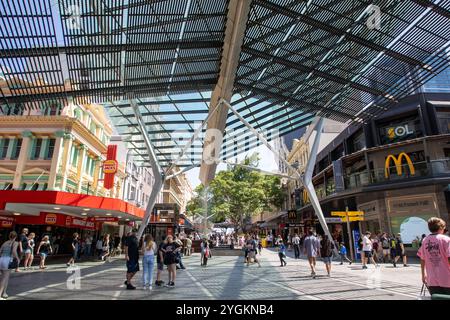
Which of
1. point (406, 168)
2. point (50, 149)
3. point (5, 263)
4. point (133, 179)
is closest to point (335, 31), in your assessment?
point (406, 168)

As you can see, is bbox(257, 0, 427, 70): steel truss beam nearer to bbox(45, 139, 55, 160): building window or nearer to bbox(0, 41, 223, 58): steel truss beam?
bbox(0, 41, 223, 58): steel truss beam

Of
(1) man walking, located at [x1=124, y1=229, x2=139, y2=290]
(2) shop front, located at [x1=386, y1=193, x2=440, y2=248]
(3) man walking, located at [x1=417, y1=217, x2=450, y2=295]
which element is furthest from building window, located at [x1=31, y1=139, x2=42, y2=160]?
(3) man walking, located at [x1=417, y1=217, x2=450, y2=295]

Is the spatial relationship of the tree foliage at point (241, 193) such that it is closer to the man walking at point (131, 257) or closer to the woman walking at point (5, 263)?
the man walking at point (131, 257)

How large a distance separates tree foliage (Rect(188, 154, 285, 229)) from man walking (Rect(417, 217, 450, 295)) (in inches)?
1382

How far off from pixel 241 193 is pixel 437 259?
36018 millimetres

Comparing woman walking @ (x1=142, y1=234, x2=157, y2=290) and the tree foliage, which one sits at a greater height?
the tree foliage

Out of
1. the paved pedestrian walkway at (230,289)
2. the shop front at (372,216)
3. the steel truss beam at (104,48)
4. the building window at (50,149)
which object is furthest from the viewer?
the building window at (50,149)

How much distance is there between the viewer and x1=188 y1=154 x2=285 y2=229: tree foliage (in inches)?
1614

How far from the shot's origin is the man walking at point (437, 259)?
4.52m

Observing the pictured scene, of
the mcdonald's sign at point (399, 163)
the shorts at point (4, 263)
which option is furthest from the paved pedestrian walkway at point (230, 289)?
the mcdonald's sign at point (399, 163)

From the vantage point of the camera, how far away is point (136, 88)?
15164 millimetres

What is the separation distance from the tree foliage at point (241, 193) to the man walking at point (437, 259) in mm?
35091

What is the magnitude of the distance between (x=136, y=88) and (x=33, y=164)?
58.6 feet

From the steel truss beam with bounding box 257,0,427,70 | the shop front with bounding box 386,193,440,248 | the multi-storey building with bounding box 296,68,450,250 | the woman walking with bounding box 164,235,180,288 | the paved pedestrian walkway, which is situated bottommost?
the paved pedestrian walkway
